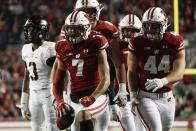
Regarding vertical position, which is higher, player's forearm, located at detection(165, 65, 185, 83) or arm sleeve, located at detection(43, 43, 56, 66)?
arm sleeve, located at detection(43, 43, 56, 66)

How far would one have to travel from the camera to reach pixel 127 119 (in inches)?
202

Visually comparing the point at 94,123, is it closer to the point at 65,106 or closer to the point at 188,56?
the point at 65,106

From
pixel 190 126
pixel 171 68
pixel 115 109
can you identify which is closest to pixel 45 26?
pixel 115 109

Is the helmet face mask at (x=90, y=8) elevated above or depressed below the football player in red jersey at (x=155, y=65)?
above

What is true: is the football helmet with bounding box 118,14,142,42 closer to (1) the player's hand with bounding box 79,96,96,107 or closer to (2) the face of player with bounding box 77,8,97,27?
(2) the face of player with bounding box 77,8,97,27

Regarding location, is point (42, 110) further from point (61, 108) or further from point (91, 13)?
point (61, 108)

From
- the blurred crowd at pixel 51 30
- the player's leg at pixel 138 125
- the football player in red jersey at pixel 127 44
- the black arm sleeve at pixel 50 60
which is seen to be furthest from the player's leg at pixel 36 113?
the blurred crowd at pixel 51 30

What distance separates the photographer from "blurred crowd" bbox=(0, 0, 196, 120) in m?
8.25

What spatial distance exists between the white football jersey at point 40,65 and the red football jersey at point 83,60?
1.04m

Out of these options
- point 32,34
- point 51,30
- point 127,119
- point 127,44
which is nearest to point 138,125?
point 127,119

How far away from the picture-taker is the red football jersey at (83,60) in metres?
4.01

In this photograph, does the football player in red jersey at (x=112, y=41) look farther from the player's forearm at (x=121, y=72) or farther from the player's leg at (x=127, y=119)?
the player's leg at (x=127, y=119)

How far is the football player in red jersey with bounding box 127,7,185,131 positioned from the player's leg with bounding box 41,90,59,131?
88 centimetres

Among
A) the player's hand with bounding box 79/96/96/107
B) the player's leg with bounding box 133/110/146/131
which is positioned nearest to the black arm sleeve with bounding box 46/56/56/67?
the player's leg with bounding box 133/110/146/131
